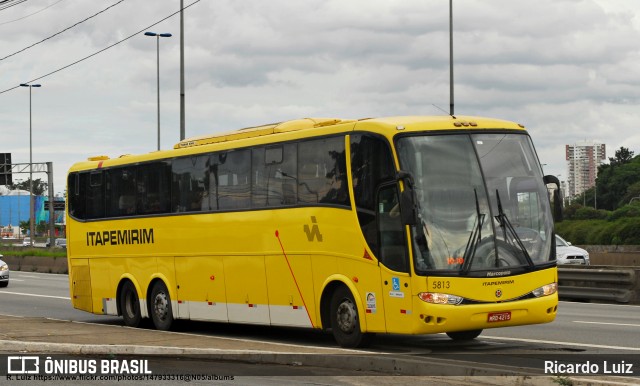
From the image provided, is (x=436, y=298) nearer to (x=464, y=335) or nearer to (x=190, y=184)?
(x=464, y=335)

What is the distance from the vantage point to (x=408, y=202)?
14.5 meters

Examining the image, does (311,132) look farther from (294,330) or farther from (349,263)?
(294,330)

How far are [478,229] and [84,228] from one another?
36.1 ft

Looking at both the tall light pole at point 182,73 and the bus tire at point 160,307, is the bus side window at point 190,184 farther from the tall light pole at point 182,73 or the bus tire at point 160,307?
the tall light pole at point 182,73

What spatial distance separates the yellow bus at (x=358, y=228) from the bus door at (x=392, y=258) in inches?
0.9

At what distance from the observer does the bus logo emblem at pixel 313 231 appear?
16.6 metres

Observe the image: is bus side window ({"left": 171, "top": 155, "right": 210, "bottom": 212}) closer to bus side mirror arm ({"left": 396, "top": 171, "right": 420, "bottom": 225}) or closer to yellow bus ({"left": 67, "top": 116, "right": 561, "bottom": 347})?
yellow bus ({"left": 67, "top": 116, "right": 561, "bottom": 347})

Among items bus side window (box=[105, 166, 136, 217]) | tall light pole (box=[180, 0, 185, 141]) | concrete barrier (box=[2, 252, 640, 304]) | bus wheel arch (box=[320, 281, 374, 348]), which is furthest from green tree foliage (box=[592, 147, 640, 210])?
bus wheel arch (box=[320, 281, 374, 348])

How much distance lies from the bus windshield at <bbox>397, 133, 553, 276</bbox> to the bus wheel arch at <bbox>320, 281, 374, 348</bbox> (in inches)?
63.0

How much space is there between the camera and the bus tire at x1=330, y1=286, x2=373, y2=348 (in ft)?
51.7

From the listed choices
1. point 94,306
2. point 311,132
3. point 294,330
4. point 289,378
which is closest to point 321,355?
point 289,378

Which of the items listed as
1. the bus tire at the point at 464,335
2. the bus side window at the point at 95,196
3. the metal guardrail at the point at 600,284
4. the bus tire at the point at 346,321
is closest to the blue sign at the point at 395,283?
the bus tire at the point at 346,321

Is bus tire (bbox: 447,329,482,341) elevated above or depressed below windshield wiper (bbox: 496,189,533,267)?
below

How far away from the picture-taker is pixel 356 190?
52.1 ft
